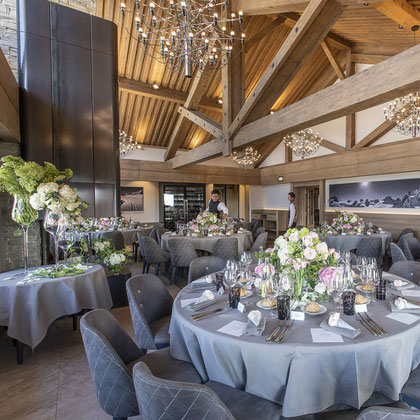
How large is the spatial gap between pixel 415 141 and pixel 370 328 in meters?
8.36

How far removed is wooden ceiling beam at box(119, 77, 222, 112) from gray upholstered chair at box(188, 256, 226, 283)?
7.17 meters


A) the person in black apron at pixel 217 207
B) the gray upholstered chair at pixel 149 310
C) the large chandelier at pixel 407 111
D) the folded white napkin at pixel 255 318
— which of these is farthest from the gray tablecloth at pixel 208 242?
the large chandelier at pixel 407 111

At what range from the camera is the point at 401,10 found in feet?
16.1

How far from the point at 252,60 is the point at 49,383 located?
934 centimetres

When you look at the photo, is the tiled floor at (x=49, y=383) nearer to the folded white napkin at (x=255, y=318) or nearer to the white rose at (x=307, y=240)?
the folded white napkin at (x=255, y=318)

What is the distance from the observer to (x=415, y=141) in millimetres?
7672

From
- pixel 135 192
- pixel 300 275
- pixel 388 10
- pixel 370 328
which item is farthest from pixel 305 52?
pixel 135 192

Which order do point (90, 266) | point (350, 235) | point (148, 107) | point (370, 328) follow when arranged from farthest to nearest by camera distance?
point (148, 107), point (350, 235), point (90, 266), point (370, 328)

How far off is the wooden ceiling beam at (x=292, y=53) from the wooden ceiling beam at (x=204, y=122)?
0.84 metres

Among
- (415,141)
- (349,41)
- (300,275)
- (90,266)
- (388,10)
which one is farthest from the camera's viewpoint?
(349,41)

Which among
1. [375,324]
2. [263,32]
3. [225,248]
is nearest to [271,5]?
[263,32]

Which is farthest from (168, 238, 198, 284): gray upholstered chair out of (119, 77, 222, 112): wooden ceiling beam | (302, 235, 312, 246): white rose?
(119, 77, 222, 112): wooden ceiling beam

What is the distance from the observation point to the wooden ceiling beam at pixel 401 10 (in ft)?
15.8

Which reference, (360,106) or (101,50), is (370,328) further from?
(101,50)
